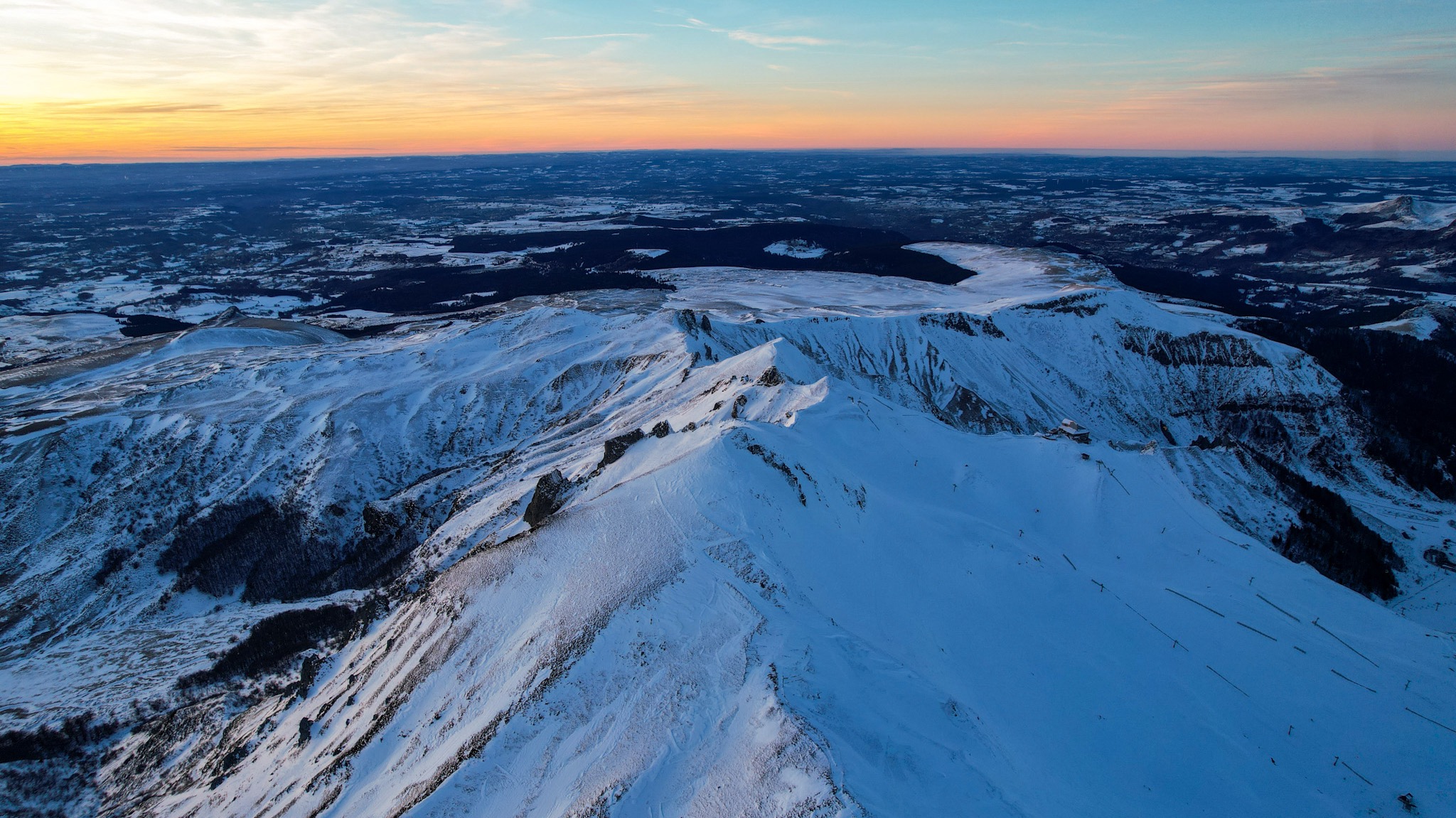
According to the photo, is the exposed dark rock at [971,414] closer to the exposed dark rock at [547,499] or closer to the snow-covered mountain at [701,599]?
the snow-covered mountain at [701,599]

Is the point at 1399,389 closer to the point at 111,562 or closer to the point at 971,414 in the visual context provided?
the point at 971,414

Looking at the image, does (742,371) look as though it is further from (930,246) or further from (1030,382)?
(930,246)

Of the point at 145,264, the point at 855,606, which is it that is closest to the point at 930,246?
the point at 855,606

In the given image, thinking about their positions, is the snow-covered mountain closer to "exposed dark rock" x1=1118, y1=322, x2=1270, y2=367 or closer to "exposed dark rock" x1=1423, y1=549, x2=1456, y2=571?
"exposed dark rock" x1=1423, y1=549, x2=1456, y2=571

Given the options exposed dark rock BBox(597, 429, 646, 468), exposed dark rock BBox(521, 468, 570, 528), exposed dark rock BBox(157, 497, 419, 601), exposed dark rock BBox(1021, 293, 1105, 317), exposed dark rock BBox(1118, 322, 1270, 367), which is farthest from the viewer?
exposed dark rock BBox(1021, 293, 1105, 317)

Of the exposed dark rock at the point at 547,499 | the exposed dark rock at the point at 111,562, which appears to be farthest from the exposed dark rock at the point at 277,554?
the exposed dark rock at the point at 547,499

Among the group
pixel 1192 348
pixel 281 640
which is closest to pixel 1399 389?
pixel 1192 348

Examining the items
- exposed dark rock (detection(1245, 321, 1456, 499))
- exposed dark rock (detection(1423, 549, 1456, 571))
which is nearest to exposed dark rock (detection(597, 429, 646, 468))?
exposed dark rock (detection(1423, 549, 1456, 571))

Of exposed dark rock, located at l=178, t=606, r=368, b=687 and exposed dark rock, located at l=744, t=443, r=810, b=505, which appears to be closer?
exposed dark rock, located at l=744, t=443, r=810, b=505
